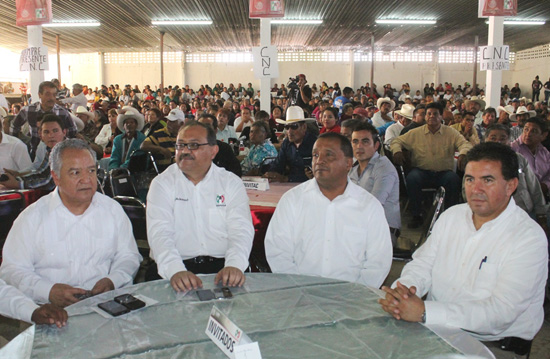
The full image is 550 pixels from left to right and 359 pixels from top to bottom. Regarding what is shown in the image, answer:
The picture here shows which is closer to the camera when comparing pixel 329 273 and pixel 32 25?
pixel 329 273

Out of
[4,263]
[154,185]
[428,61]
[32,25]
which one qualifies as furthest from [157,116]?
[428,61]

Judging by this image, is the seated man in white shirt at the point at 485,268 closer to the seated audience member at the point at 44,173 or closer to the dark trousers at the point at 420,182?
the seated audience member at the point at 44,173

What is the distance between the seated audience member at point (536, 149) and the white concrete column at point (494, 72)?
4.90 meters

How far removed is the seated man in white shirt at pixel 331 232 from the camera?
2631mm

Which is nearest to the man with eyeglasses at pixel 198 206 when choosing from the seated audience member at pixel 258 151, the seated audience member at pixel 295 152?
the seated audience member at pixel 295 152

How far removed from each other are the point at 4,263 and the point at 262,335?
5.05 ft

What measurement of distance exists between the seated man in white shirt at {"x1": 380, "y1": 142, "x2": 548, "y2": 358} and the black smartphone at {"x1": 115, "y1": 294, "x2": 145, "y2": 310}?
959 millimetres

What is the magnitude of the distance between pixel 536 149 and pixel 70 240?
487 cm

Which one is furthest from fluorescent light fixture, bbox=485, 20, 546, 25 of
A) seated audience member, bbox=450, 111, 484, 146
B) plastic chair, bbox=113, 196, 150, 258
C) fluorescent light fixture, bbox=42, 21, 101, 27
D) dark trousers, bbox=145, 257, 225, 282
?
dark trousers, bbox=145, 257, 225, 282

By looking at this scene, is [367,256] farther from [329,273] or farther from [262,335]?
[262,335]

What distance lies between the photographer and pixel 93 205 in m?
2.55

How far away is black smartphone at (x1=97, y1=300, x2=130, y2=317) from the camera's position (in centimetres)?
178

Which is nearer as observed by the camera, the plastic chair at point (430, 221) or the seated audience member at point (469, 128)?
the plastic chair at point (430, 221)

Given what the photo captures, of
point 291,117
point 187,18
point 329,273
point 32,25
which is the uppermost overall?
point 187,18
